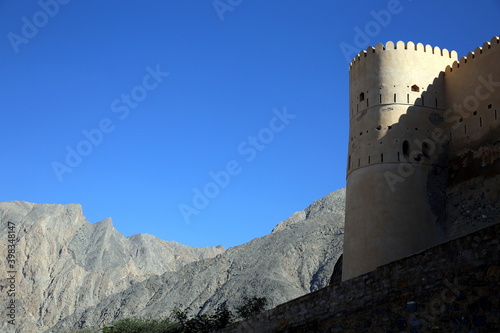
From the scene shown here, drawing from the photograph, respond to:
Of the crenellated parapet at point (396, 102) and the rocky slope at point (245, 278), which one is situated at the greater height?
the rocky slope at point (245, 278)

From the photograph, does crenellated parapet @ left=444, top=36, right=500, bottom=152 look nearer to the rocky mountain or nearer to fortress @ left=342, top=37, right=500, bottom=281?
fortress @ left=342, top=37, right=500, bottom=281

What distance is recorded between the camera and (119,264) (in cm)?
9619

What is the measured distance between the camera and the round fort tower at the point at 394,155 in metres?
17.5

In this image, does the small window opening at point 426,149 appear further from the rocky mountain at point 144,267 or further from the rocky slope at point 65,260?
the rocky slope at point 65,260

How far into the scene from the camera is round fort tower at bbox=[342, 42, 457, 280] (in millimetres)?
17484

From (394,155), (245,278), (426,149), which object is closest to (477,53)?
(426,149)

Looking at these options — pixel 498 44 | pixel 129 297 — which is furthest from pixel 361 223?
pixel 129 297

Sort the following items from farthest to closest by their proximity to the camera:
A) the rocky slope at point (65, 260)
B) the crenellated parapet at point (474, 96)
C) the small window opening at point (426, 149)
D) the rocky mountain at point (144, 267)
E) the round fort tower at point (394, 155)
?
the rocky slope at point (65, 260)
the rocky mountain at point (144, 267)
the small window opening at point (426, 149)
the round fort tower at point (394, 155)
the crenellated parapet at point (474, 96)

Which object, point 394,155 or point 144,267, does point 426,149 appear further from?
point 144,267

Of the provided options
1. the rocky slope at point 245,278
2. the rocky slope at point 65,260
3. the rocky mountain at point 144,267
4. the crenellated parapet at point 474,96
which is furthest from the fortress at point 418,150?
the rocky slope at point 65,260

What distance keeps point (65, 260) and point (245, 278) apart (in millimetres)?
48148

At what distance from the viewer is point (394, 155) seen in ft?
59.7

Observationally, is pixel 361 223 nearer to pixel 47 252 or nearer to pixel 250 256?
pixel 250 256

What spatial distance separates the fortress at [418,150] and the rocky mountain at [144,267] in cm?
3004
